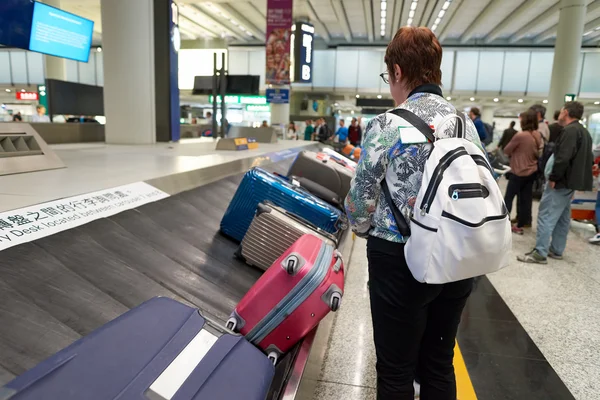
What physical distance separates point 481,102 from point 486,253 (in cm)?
2783

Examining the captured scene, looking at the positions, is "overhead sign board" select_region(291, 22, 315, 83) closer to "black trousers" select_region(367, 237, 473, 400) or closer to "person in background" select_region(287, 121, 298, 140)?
"person in background" select_region(287, 121, 298, 140)

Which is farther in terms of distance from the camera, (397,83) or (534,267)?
(534,267)

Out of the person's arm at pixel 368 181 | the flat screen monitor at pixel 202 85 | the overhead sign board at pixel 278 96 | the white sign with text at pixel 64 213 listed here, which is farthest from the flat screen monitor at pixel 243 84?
the person's arm at pixel 368 181

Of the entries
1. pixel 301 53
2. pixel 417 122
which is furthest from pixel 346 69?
pixel 417 122

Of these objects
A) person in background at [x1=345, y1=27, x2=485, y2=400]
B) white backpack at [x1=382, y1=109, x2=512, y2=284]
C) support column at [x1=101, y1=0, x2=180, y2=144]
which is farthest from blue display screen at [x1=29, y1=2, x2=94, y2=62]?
white backpack at [x1=382, y1=109, x2=512, y2=284]

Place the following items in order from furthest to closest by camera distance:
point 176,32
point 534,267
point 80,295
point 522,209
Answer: point 176,32, point 522,209, point 534,267, point 80,295

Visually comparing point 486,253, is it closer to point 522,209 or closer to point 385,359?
point 385,359

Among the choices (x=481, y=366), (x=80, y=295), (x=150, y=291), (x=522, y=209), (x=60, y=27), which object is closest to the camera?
(x=80, y=295)

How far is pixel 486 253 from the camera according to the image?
1312mm

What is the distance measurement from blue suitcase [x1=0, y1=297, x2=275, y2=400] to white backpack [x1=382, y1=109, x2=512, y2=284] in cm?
65

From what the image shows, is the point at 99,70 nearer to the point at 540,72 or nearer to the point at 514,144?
the point at 540,72

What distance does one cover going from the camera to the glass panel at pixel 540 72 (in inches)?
843

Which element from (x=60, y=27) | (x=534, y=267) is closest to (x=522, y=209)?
(x=534, y=267)

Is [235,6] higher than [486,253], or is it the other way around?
[235,6]
